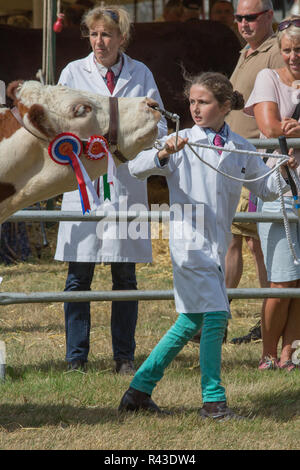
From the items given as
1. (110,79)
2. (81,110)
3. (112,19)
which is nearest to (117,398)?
(81,110)

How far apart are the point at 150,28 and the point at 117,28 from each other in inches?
204

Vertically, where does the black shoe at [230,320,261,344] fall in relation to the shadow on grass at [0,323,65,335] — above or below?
above

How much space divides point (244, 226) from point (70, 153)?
231 centimetres

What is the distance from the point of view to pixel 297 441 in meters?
3.14

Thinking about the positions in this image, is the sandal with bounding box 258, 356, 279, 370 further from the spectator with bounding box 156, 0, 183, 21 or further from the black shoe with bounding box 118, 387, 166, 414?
the spectator with bounding box 156, 0, 183, 21

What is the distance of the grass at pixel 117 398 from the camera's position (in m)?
3.12

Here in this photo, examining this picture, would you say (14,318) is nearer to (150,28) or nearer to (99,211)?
(99,211)

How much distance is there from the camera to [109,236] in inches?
163

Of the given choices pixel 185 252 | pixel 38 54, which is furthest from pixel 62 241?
pixel 38 54

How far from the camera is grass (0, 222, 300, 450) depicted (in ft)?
10.3

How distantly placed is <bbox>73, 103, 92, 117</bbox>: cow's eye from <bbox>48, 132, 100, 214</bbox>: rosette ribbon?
75 millimetres

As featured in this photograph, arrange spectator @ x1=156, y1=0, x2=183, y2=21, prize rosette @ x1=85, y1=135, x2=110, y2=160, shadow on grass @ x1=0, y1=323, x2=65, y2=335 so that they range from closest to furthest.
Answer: prize rosette @ x1=85, y1=135, x2=110, y2=160 → shadow on grass @ x1=0, y1=323, x2=65, y2=335 → spectator @ x1=156, y1=0, x2=183, y2=21

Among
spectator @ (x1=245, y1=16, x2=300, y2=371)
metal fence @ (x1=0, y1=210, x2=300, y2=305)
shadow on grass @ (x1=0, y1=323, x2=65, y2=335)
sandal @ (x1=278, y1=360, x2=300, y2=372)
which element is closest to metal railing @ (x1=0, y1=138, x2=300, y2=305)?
metal fence @ (x1=0, y1=210, x2=300, y2=305)

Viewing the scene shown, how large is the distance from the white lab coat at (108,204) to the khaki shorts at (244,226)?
870 millimetres
